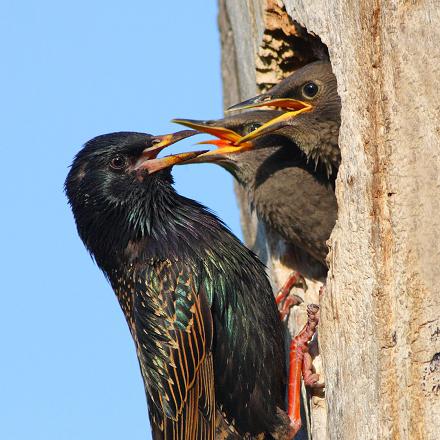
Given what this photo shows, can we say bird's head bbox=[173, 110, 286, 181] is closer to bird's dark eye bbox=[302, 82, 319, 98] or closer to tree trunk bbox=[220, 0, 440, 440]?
bird's dark eye bbox=[302, 82, 319, 98]

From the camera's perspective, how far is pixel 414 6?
143 inches

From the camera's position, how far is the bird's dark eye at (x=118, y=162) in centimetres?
460

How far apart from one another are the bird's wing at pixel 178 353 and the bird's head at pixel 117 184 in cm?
34

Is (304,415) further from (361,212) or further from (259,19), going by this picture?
(259,19)

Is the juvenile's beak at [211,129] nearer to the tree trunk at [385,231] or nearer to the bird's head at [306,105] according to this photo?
the bird's head at [306,105]

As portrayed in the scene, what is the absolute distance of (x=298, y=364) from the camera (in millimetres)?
4559

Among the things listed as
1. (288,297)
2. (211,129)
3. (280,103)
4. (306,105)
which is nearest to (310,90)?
(306,105)

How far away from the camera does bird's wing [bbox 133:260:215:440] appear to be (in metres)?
4.37

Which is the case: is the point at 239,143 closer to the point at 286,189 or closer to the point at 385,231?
the point at 286,189

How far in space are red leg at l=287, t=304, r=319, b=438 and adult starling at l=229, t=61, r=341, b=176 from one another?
2.41 ft

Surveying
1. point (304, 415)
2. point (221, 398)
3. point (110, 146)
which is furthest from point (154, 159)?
point (304, 415)

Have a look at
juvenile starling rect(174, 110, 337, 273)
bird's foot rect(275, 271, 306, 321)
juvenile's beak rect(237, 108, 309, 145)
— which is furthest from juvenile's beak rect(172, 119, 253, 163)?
bird's foot rect(275, 271, 306, 321)

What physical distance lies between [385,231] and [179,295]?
1.20 m

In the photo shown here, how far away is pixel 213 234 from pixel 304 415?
106 cm
